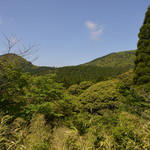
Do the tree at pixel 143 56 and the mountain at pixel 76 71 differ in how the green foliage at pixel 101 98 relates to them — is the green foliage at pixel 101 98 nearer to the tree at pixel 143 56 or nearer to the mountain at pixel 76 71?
the tree at pixel 143 56

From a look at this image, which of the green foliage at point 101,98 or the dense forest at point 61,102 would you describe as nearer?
the dense forest at point 61,102

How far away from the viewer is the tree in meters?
9.53

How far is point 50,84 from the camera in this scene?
9047 millimetres

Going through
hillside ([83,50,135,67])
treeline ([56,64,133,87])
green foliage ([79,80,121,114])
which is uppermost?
hillside ([83,50,135,67])

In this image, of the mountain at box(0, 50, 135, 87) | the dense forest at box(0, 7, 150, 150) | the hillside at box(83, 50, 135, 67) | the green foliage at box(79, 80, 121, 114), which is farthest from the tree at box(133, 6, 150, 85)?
the hillside at box(83, 50, 135, 67)

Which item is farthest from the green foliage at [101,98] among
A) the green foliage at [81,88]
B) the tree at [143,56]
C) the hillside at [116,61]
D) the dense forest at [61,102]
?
the hillside at [116,61]

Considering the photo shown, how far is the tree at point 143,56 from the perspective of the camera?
9.53 meters

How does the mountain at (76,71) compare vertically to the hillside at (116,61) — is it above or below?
below

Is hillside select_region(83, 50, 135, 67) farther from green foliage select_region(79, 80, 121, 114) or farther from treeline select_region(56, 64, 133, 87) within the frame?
green foliage select_region(79, 80, 121, 114)

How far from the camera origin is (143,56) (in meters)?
9.94

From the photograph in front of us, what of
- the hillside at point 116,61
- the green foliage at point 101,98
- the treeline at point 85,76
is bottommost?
the green foliage at point 101,98

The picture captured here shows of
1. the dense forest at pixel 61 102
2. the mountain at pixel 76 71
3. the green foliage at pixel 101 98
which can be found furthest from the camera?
the green foliage at pixel 101 98

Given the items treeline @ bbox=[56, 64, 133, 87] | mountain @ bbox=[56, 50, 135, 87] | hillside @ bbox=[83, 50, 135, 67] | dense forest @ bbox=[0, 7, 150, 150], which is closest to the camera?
dense forest @ bbox=[0, 7, 150, 150]

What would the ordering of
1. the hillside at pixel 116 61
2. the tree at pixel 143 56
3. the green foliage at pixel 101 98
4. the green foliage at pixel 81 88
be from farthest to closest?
the hillside at pixel 116 61
the green foliage at pixel 81 88
the green foliage at pixel 101 98
the tree at pixel 143 56
